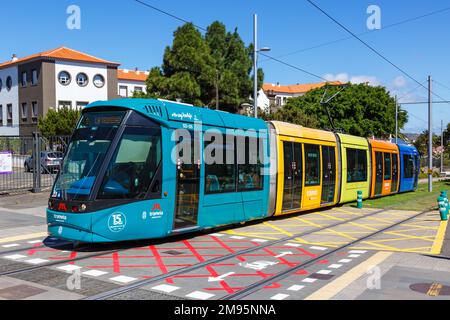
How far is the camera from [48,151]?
2227cm

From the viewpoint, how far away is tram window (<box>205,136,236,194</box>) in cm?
1165

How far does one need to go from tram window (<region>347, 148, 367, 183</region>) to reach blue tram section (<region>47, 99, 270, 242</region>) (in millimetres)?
9869

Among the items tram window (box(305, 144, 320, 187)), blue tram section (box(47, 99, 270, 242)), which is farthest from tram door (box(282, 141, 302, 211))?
blue tram section (box(47, 99, 270, 242))

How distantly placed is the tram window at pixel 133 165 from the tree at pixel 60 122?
35.9 meters

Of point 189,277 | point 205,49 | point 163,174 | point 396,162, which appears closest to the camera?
point 189,277

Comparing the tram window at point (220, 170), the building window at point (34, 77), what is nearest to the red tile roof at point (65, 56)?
the building window at point (34, 77)

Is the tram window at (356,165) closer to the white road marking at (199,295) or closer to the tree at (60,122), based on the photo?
the white road marking at (199,295)

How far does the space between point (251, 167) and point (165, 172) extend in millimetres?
3793

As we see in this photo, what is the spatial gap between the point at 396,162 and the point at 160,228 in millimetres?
19675

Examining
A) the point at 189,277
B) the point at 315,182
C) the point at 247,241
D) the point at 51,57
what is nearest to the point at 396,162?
the point at 315,182

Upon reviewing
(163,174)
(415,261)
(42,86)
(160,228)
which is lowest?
(415,261)

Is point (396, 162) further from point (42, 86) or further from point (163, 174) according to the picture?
point (42, 86)

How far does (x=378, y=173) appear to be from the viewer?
23812 millimetres

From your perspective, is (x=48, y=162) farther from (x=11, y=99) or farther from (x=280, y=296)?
(x=11, y=99)
